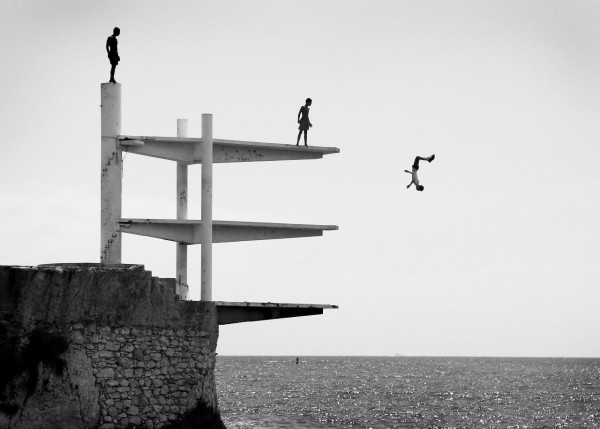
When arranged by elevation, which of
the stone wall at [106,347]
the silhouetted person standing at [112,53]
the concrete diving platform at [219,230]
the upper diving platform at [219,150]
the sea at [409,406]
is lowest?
the sea at [409,406]

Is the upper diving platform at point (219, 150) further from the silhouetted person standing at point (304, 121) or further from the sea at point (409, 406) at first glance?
the sea at point (409, 406)

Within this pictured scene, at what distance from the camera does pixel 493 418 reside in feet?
202

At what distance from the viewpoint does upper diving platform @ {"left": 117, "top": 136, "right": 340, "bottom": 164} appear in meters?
34.3

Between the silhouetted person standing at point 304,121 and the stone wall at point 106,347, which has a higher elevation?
the silhouetted person standing at point 304,121

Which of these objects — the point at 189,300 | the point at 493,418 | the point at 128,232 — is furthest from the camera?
the point at 493,418

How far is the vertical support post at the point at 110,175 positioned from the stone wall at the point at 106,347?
2.11 m

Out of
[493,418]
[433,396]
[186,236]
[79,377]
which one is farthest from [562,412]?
[79,377]

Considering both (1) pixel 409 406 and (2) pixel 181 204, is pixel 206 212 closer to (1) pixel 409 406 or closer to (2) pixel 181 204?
(2) pixel 181 204

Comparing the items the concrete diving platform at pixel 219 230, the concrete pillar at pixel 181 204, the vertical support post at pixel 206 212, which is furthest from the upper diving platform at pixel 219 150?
the concrete diving platform at pixel 219 230

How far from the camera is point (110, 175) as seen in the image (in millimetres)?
33875

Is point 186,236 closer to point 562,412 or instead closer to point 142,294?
point 142,294

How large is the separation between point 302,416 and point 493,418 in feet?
31.3

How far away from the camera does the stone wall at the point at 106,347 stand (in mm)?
29844

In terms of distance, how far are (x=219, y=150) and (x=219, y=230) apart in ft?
6.44
